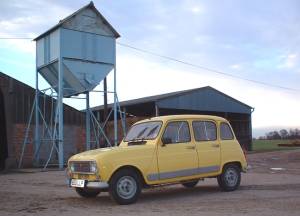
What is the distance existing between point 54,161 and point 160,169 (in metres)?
18.4

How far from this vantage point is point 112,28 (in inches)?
1054

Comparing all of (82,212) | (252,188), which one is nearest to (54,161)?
(252,188)

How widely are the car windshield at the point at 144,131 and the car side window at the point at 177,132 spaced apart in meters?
0.25

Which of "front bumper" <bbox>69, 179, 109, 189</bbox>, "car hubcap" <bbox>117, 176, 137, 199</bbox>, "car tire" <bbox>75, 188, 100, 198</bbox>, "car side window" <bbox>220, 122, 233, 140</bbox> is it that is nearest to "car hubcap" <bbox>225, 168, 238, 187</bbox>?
"car side window" <bbox>220, 122, 233, 140</bbox>

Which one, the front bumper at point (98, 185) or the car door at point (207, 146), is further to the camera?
the car door at point (207, 146)

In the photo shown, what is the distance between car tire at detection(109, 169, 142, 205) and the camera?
36.1 ft

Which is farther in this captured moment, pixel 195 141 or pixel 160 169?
pixel 195 141

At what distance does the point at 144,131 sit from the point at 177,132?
81 centimetres

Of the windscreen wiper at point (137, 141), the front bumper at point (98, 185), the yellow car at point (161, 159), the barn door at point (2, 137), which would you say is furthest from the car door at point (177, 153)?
the barn door at point (2, 137)

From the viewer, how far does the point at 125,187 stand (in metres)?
11.2

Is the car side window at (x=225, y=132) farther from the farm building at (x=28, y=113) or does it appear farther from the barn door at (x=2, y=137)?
the barn door at (x=2, y=137)

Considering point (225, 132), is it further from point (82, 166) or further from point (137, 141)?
point (82, 166)

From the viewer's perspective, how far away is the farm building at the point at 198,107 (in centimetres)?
3878

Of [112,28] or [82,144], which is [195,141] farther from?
[82,144]
